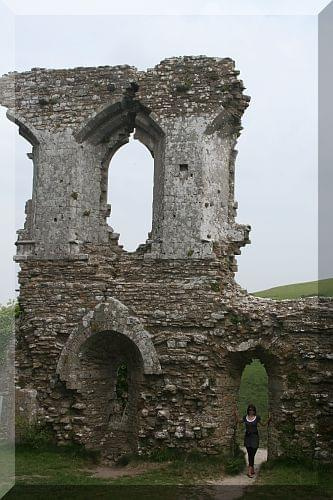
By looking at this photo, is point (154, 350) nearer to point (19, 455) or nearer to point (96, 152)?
point (19, 455)

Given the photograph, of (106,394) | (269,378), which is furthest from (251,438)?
(106,394)

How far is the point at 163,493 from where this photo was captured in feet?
39.5

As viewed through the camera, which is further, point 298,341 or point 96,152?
point 96,152

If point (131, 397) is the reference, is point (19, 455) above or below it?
below

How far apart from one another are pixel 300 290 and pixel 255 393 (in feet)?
43.8

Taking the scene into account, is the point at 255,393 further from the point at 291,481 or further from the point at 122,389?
the point at 291,481

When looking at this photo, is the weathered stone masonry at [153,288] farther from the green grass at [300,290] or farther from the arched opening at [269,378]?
the green grass at [300,290]

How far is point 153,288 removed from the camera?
14.8 m

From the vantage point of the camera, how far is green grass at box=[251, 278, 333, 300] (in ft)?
97.5

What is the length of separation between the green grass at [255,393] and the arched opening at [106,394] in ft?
10.7

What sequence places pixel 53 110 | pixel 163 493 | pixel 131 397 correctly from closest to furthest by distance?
1. pixel 163 493
2. pixel 131 397
3. pixel 53 110

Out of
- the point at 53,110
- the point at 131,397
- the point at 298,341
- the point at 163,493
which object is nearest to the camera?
the point at 163,493

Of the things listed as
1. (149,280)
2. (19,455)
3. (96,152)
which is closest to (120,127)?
(96,152)

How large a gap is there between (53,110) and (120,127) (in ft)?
5.24
